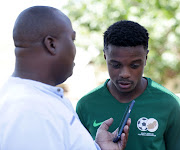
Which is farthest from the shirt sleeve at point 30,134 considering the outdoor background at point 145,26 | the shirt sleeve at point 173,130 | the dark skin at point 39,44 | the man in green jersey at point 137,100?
the outdoor background at point 145,26

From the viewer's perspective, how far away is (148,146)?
1.95 m

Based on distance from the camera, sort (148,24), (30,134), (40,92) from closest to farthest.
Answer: (30,134), (40,92), (148,24)

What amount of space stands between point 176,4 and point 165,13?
30 centimetres

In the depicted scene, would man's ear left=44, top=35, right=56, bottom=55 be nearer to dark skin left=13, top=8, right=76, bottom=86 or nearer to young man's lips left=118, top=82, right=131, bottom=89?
dark skin left=13, top=8, right=76, bottom=86

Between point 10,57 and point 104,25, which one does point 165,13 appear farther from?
point 10,57

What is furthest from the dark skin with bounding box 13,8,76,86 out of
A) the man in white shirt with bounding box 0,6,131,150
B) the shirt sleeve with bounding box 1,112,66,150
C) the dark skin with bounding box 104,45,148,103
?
the dark skin with bounding box 104,45,148,103

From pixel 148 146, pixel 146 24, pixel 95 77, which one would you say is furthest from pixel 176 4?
pixel 148 146

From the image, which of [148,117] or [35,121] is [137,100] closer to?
[148,117]

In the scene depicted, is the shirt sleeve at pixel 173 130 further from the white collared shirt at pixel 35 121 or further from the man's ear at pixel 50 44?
the man's ear at pixel 50 44

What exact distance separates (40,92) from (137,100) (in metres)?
1.01

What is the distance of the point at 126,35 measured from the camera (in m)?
1.97

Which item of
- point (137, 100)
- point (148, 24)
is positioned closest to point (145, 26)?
point (148, 24)

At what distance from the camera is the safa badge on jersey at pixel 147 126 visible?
197cm

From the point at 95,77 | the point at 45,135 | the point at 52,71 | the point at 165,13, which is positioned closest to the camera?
the point at 45,135
